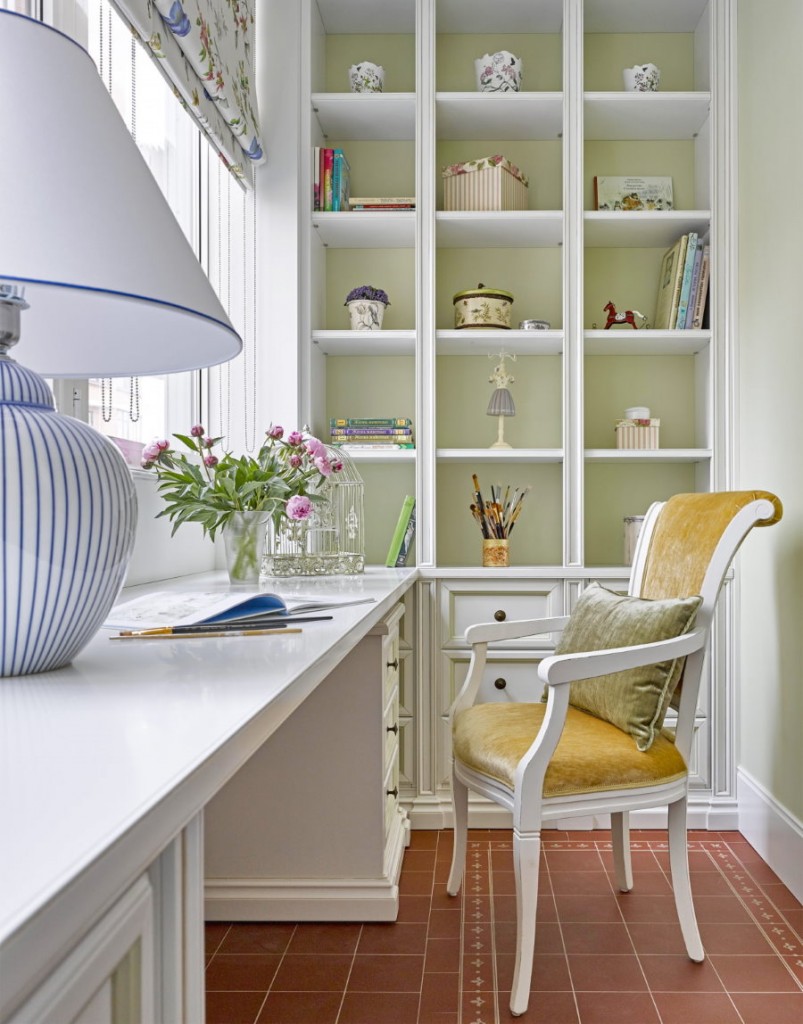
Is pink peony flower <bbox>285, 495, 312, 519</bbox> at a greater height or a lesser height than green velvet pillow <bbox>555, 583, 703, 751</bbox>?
greater

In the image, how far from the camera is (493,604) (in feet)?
8.89

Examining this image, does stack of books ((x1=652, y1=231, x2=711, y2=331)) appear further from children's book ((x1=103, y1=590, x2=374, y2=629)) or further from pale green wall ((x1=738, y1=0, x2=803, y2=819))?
children's book ((x1=103, y1=590, x2=374, y2=629))

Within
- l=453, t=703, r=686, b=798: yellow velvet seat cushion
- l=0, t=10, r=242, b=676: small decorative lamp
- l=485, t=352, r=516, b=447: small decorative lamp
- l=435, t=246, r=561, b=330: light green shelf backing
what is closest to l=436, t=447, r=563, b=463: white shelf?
l=485, t=352, r=516, b=447: small decorative lamp

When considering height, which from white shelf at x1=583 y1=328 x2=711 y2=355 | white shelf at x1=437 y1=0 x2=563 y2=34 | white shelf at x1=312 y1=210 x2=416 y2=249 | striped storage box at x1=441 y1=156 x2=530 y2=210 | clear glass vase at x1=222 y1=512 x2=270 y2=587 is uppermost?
white shelf at x1=437 y1=0 x2=563 y2=34

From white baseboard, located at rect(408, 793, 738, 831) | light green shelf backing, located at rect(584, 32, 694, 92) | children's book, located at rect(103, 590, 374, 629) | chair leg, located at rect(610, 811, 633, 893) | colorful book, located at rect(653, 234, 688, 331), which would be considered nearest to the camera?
children's book, located at rect(103, 590, 374, 629)

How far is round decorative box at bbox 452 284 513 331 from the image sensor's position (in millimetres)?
2840

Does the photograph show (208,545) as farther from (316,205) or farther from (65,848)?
(65,848)

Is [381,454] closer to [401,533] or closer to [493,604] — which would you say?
[401,533]

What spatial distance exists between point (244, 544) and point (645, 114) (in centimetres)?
204

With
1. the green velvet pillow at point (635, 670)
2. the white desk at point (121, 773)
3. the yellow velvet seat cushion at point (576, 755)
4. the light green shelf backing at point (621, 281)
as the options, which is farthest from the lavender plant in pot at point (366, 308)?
the white desk at point (121, 773)

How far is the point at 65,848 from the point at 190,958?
0.97 ft

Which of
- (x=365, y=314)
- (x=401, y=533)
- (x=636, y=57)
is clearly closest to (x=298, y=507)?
(x=401, y=533)

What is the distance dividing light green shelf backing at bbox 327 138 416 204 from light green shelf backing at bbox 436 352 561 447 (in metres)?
0.64

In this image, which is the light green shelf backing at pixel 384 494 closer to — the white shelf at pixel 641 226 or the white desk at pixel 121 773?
the white shelf at pixel 641 226
